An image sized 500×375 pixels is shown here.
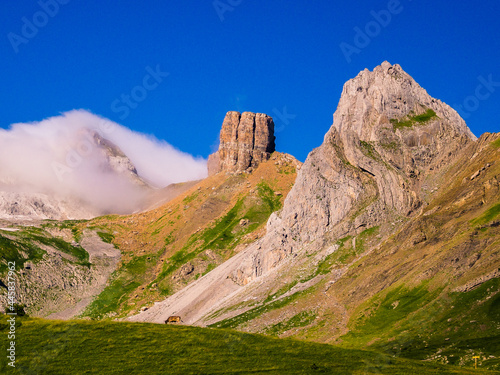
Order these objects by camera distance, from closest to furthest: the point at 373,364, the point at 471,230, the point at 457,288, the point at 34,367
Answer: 1. the point at 34,367
2. the point at 373,364
3. the point at 457,288
4. the point at 471,230

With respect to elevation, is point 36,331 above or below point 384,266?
below

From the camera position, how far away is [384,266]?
192 m

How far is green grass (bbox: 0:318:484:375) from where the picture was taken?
3226 inches

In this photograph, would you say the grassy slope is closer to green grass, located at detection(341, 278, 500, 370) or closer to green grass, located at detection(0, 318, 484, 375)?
green grass, located at detection(341, 278, 500, 370)

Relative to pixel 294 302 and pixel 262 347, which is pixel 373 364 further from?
pixel 294 302

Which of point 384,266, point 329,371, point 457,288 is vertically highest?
point 384,266

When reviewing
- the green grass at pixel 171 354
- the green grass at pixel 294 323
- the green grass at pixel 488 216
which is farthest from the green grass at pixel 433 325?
the green grass at pixel 488 216

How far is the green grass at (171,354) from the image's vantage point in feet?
269

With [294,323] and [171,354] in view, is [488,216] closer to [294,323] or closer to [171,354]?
[294,323]

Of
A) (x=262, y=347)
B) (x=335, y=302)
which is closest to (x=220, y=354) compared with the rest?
(x=262, y=347)

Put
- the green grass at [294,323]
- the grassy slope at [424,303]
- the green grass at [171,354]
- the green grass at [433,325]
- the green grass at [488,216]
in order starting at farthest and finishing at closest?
1. the green grass at [294,323]
2. the green grass at [488,216]
3. the grassy slope at [424,303]
4. the green grass at [433,325]
5. the green grass at [171,354]

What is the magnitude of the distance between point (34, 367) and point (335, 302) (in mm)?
123840

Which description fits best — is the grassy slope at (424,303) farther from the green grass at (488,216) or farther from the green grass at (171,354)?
the green grass at (171,354)

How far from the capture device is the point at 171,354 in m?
86.2
